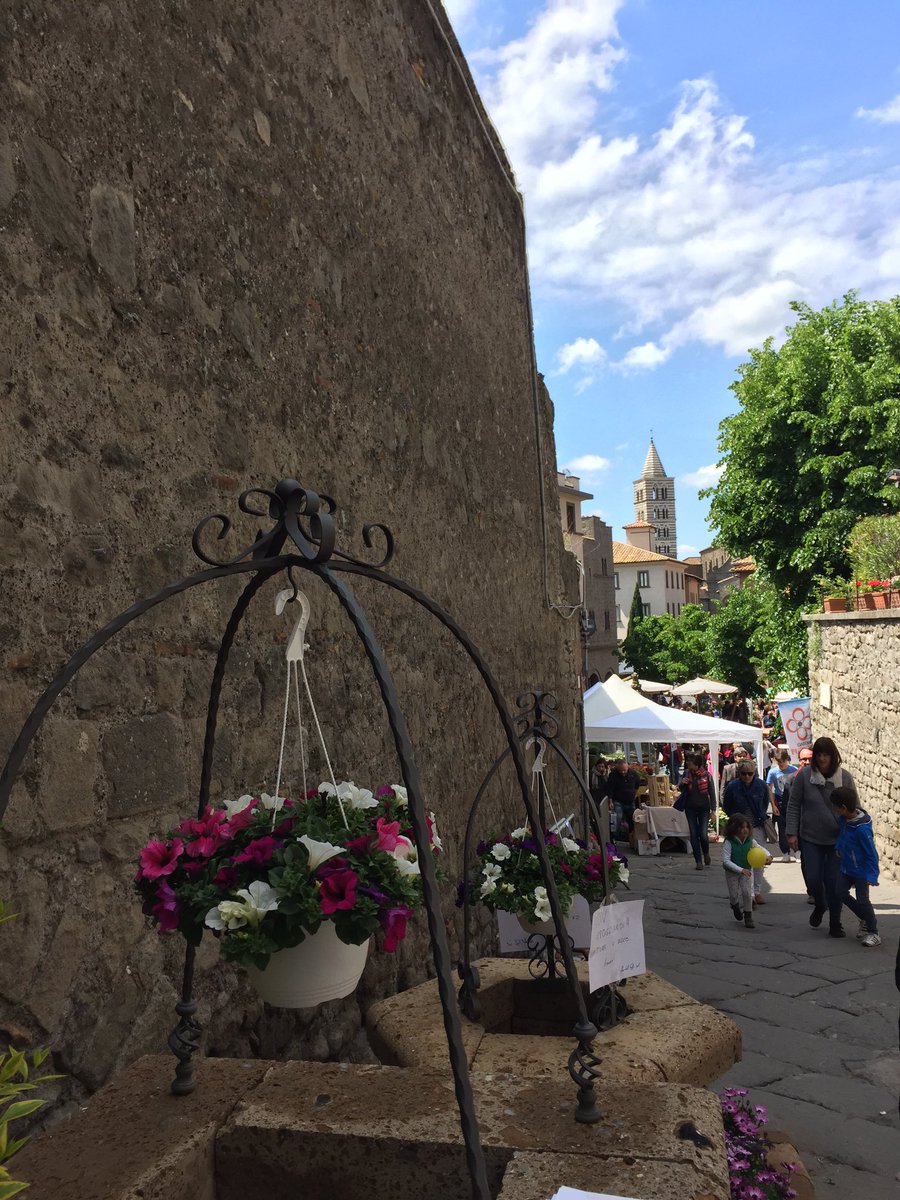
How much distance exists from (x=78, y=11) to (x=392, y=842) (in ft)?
7.66

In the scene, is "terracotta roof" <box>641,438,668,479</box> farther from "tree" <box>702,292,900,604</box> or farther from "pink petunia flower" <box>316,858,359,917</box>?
"pink petunia flower" <box>316,858,359,917</box>

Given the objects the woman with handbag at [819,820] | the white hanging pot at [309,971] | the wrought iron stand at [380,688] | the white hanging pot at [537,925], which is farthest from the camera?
the woman with handbag at [819,820]

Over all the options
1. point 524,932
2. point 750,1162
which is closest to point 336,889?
point 524,932

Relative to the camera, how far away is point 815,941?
6.98 metres

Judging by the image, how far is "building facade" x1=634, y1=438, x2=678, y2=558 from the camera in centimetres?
11844

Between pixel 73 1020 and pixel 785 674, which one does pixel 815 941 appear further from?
pixel 785 674

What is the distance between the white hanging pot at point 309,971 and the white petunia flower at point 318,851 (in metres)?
0.14

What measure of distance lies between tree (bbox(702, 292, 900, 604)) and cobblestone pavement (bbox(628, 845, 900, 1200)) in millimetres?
9981

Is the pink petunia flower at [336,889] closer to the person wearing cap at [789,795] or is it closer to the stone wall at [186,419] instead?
the stone wall at [186,419]

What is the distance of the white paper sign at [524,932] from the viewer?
3.34 m

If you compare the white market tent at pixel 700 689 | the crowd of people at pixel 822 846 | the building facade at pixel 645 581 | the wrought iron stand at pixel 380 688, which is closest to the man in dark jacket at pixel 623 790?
the crowd of people at pixel 822 846

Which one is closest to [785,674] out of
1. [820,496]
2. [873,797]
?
[820,496]

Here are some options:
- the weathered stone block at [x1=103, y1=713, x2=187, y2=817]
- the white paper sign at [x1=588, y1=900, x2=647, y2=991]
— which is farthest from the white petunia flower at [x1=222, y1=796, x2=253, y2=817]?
the white paper sign at [x1=588, y1=900, x2=647, y2=991]

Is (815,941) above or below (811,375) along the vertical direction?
below
